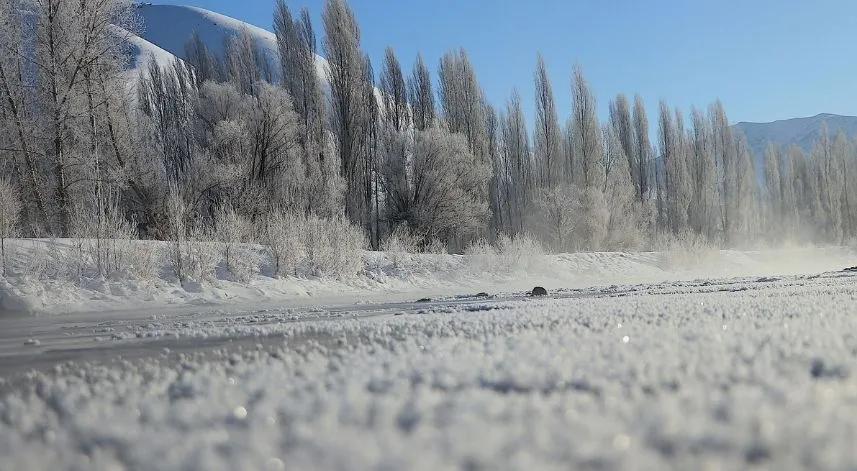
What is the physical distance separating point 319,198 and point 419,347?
22.0 metres

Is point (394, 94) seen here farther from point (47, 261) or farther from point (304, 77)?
point (47, 261)

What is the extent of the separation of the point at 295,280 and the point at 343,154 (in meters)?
15.0

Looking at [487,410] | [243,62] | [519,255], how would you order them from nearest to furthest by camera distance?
[487,410]
[519,255]
[243,62]

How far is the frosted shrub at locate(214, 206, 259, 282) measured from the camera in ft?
37.5

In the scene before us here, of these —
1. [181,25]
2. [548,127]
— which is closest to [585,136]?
[548,127]

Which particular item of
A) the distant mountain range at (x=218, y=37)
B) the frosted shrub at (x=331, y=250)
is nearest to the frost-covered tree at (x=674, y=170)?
the frosted shrub at (x=331, y=250)

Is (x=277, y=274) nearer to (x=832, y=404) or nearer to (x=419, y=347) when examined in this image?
(x=419, y=347)

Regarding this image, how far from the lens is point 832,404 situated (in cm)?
84

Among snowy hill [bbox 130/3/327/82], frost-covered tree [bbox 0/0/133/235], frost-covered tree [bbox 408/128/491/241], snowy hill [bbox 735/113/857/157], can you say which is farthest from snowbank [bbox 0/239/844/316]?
snowy hill [bbox 735/113/857/157]

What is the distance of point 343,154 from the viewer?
2633 cm

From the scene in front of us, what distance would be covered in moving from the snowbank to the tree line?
1053 millimetres

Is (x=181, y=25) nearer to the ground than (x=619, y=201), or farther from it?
farther from it

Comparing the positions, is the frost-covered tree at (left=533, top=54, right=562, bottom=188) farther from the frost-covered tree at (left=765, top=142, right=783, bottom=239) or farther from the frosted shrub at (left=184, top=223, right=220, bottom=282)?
the frosted shrub at (left=184, top=223, right=220, bottom=282)

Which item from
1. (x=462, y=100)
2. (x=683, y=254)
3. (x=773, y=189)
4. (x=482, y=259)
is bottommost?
(x=683, y=254)
